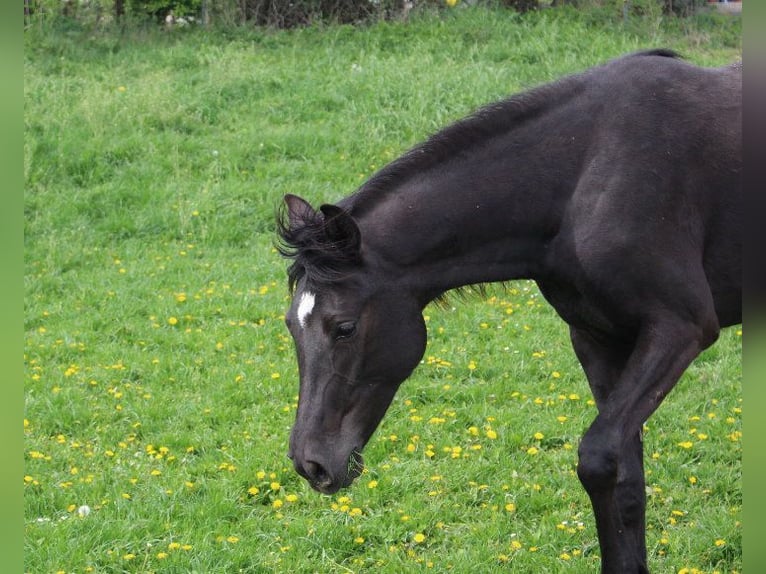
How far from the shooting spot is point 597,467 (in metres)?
3.45

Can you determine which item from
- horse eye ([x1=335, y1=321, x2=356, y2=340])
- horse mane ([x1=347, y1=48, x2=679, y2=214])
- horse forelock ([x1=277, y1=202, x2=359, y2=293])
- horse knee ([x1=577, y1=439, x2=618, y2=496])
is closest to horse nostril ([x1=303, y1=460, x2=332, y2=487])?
horse eye ([x1=335, y1=321, x2=356, y2=340])

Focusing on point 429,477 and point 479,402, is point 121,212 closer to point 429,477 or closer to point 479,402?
point 479,402

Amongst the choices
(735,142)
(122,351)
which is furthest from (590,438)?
(122,351)

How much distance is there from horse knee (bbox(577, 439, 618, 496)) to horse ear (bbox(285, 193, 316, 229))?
1300 mm

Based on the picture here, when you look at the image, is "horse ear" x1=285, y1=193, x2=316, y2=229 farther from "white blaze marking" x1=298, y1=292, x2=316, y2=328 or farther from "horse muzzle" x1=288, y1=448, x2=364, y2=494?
"horse muzzle" x1=288, y1=448, x2=364, y2=494

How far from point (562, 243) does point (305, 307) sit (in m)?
1.01

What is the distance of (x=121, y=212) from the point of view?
9320 mm

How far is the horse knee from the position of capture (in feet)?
11.3

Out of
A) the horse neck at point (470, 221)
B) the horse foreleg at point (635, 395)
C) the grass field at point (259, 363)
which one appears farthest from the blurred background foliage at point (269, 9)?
the horse foreleg at point (635, 395)

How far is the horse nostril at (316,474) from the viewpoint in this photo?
3.35 meters

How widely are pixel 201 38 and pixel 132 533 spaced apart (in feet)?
33.4

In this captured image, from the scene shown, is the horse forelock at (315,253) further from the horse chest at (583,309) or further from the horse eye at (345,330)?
the horse chest at (583,309)

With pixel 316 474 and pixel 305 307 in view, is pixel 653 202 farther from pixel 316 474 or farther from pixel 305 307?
pixel 316 474
